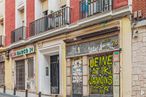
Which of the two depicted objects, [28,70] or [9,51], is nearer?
[28,70]

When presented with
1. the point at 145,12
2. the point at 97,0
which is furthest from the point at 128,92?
the point at 97,0

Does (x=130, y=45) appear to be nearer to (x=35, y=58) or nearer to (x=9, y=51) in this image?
(x=35, y=58)

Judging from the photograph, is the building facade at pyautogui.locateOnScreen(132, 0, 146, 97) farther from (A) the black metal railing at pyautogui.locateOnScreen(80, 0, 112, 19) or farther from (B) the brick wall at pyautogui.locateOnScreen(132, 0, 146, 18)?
(A) the black metal railing at pyautogui.locateOnScreen(80, 0, 112, 19)

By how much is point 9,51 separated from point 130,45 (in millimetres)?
14314

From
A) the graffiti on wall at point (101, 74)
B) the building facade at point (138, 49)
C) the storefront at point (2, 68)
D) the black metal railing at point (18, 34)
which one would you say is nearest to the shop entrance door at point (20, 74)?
the black metal railing at point (18, 34)

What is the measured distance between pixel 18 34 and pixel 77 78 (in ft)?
28.5

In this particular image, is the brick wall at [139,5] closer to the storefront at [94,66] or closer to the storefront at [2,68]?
the storefront at [94,66]

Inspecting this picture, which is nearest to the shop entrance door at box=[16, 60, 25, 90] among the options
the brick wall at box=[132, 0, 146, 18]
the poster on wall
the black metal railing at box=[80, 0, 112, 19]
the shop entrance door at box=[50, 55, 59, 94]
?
the shop entrance door at box=[50, 55, 59, 94]

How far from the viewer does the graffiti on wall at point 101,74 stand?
51.8ft

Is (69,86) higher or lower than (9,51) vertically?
lower

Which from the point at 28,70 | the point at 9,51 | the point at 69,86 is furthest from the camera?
the point at 9,51

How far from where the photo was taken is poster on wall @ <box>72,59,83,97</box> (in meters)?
17.9

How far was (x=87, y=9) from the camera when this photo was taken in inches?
686

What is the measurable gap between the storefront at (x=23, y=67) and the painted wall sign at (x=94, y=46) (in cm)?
501
